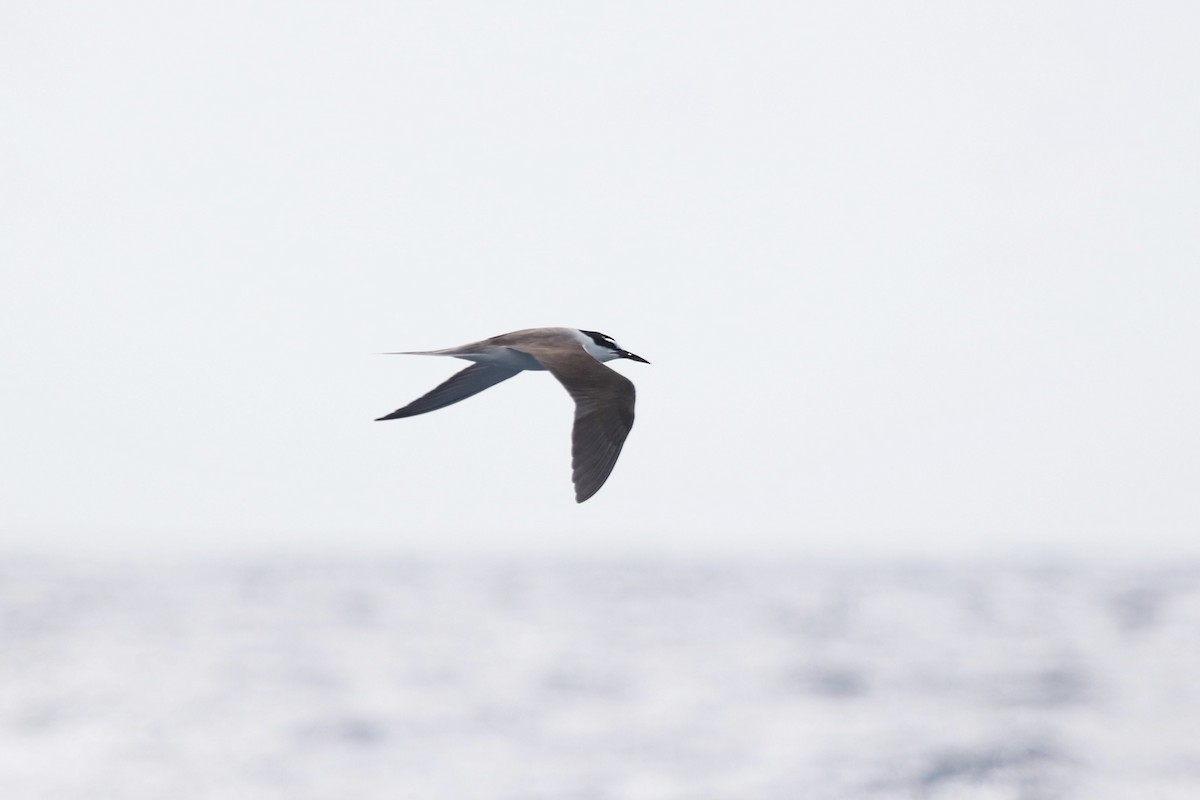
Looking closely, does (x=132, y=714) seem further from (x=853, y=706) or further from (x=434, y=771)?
(x=853, y=706)

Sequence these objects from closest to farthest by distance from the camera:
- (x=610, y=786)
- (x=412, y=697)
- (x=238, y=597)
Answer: (x=610, y=786)
(x=412, y=697)
(x=238, y=597)

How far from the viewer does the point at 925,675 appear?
186 ft

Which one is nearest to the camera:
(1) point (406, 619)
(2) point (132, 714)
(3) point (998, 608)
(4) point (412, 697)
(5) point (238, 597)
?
(2) point (132, 714)

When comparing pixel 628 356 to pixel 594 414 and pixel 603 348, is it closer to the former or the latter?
pixel 603 348

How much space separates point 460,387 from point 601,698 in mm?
39780

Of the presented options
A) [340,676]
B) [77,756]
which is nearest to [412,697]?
[340,676]

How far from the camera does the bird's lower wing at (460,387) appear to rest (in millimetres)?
14461

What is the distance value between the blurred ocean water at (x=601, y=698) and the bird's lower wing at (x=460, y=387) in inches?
990

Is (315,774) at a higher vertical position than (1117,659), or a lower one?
lower

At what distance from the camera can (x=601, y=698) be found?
172 feet

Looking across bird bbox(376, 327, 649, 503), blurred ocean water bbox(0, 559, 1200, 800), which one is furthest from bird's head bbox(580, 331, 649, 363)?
blurred ocean water bbox(0, 559, 1200, 800)

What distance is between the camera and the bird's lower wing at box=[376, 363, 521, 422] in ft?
47.4

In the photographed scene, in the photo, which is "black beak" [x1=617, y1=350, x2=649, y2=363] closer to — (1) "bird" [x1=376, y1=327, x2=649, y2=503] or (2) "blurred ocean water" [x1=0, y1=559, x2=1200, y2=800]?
(1) "bird" [x1=376, y1=327, x2=649, y2=503]

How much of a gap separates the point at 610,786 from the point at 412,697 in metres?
16.1
